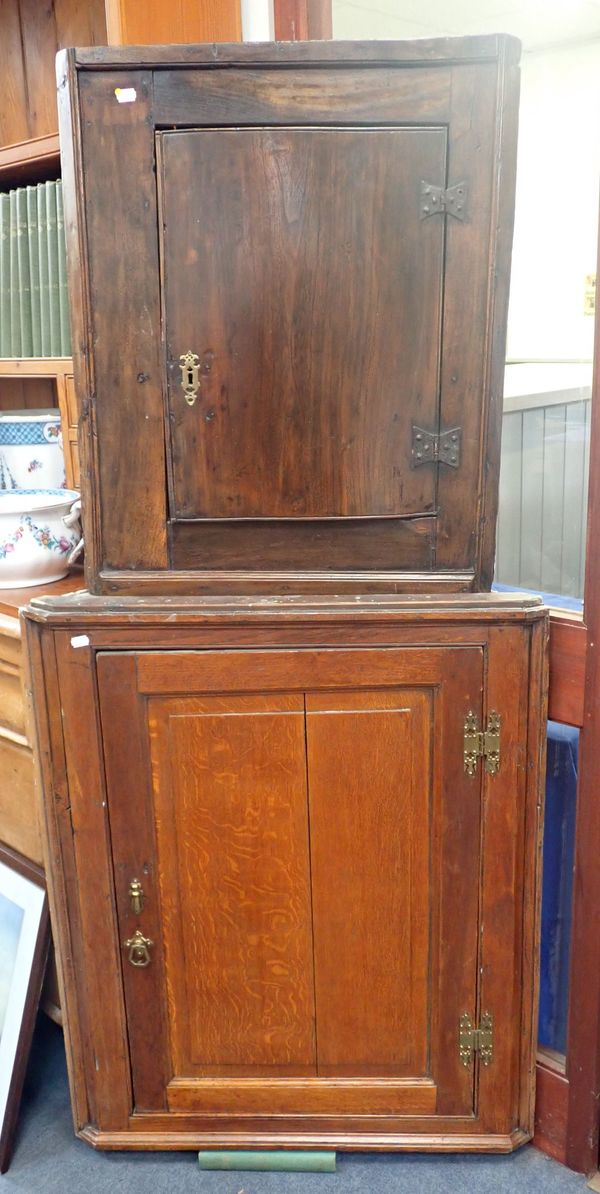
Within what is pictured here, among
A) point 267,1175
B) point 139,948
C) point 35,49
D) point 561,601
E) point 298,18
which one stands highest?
point 35,49

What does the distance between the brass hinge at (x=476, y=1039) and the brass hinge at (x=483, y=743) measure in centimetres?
41

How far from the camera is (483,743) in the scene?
1.37m

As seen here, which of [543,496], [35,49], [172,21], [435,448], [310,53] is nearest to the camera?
[310,53]

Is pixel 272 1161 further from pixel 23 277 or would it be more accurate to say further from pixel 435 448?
pixel 23 277

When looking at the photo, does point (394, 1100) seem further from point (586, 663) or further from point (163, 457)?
point (163, 457)

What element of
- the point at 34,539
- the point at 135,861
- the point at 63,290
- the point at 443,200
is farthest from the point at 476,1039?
the point at 63,290

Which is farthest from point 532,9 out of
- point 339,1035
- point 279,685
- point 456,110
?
point 339,1035

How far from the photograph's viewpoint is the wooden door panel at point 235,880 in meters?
1.39

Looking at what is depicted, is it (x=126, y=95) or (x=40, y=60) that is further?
(x=40, y=60)

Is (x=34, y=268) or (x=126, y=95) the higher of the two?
(x=126, y=95)

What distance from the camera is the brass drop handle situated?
1.47 meters

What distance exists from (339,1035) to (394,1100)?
5.7 inches

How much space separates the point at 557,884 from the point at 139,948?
2.21 ft

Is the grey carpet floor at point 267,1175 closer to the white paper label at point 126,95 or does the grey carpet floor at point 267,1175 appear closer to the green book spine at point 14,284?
the green book spine at point 14,284
